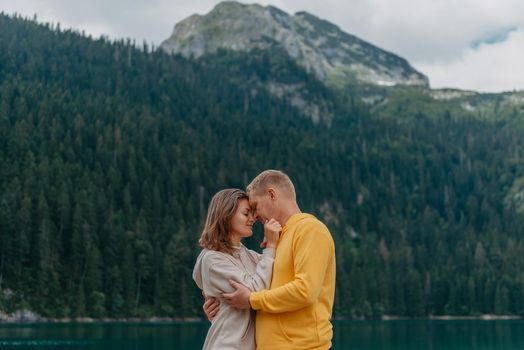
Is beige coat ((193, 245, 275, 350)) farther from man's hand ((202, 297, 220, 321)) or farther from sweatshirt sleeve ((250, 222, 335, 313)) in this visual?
sweatshirt sleeve ((250, 222, 335, 313))

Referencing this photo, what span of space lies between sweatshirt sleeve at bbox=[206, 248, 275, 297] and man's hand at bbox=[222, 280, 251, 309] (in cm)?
10

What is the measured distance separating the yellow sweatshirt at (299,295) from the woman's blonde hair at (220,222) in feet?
2.32

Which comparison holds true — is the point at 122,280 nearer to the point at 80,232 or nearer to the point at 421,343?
the point at 80,232

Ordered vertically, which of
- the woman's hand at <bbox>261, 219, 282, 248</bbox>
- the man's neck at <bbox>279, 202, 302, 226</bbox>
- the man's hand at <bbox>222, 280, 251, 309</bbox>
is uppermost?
the man's neck at <bbox>279, 202, 302, 226</bbox>

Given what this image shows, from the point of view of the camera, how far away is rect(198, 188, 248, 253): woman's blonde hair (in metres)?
10.2

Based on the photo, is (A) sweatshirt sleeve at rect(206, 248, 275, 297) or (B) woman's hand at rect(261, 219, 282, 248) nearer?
(A) sweatshirt sleeve at rect(206, 248, 275, 297)

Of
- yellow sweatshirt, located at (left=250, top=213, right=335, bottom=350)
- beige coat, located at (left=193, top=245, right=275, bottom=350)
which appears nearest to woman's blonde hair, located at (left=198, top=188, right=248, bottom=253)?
beige coat, located at (left=193, top=245, right=275, bottom=350)

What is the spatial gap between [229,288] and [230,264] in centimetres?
32

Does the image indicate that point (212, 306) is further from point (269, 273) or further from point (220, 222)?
point (220, 222)

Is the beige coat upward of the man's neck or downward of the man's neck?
downward

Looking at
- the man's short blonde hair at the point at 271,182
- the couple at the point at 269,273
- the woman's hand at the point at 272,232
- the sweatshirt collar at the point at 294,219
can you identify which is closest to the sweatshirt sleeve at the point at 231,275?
the couple at the point at 269,273

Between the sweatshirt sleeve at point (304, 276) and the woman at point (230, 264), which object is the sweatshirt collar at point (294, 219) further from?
the sweatshirt sleeve at point (304, 276)

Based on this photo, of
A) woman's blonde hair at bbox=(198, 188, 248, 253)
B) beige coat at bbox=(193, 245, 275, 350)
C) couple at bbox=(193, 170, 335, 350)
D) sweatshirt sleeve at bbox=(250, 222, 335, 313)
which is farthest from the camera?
woman's blonde hair at bbox=(198, 188, 248, 253)

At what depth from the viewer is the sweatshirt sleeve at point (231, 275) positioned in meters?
9.98
